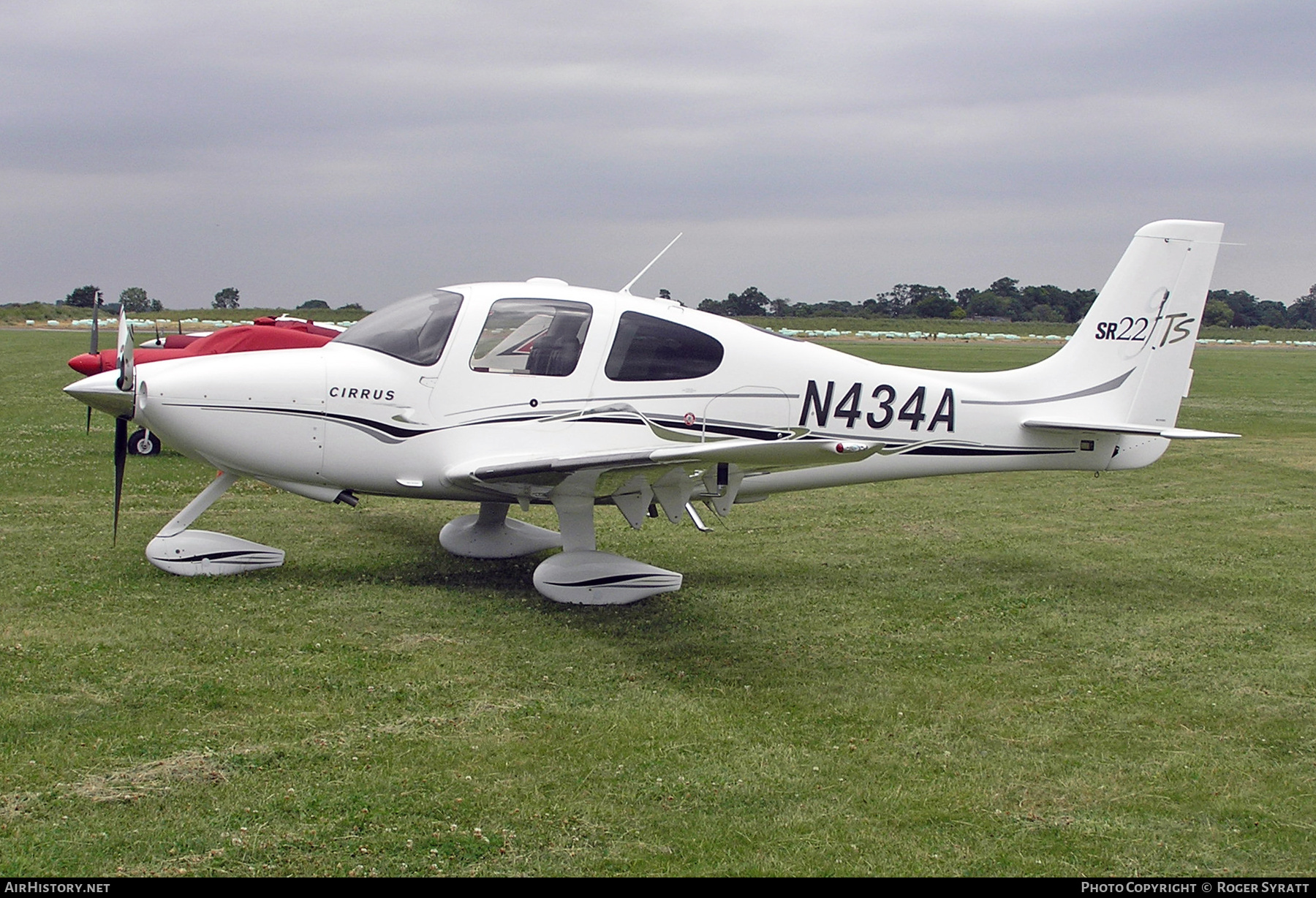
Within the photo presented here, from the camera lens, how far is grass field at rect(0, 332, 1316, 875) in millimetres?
4301

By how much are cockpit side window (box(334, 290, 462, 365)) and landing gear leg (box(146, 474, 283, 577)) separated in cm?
146

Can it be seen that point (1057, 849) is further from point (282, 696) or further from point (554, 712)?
point (282, 696)

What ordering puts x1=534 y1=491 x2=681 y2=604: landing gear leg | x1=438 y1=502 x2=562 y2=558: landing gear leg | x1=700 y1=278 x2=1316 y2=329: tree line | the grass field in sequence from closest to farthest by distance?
the grass field → x1=534 y1=491 x2=681 y2=604: landing gear leg → x1=438 y1=502 x2=562 y2=558: landing gear leg → x1=700 y1=278 x2=1316 y2=329: tree line

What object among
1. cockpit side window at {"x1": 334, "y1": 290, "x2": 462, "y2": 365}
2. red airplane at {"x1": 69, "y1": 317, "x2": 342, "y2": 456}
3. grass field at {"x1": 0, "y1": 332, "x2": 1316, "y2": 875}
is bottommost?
grass field at {"x1": 0, "y1": 332, "x2": 1316, "y2": 875}

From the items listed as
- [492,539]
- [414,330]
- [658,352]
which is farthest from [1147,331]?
[414,330]

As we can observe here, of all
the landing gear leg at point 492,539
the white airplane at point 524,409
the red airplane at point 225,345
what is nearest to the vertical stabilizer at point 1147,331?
the white airplane at point 524,409

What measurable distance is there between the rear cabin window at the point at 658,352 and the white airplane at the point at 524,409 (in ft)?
0.04

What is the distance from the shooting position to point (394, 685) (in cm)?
598

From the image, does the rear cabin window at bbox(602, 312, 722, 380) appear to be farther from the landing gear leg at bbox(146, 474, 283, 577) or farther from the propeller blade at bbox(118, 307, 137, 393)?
the propeller blade at bbox(118, 307, 137, 393)

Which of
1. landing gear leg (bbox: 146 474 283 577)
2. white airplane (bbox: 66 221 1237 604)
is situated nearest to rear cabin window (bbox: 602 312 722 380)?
white airplane (bbox: 66 221 1237 604)

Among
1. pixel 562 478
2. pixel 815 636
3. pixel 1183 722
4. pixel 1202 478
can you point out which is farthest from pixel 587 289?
pixel 1202 478

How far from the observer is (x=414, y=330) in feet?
26.5

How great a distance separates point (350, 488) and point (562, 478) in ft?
5.86

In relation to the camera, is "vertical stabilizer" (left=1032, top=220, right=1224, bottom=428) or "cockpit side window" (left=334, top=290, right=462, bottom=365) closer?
"cockpit side window" (left=334, top=290, right=462, bottom=365)
